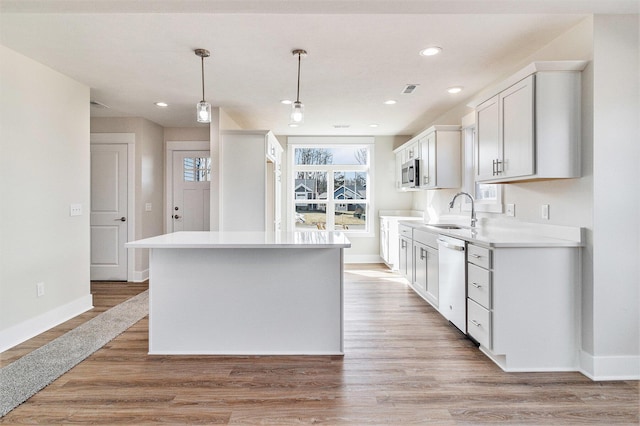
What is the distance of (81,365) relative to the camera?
2549 mm

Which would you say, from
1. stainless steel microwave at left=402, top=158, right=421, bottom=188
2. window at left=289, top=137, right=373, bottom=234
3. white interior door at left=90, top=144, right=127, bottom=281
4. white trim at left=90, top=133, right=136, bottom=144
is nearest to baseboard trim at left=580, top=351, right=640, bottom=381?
stainless steel microwave at left=402, top=158, right=421, bottom=188

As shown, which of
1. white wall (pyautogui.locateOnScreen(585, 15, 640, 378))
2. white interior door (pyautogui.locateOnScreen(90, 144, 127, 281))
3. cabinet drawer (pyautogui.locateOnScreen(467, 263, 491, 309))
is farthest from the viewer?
white interior door (pyautogui.locateOnScreen(90, 144, 127, 281))

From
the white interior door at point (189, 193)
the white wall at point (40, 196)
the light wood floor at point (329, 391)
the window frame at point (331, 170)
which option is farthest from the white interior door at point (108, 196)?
the window frame at point (331, 170)

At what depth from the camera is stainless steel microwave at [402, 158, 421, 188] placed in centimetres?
514

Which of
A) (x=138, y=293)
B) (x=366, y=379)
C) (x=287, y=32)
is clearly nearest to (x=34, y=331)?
(x=138, y=293)

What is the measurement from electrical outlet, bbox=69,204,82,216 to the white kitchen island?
62.9 inches

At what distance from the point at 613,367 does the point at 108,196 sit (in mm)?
5941

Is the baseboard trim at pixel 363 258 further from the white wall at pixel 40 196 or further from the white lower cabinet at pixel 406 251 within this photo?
the white wall at pixel 40 196

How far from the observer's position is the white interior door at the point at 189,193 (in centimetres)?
593

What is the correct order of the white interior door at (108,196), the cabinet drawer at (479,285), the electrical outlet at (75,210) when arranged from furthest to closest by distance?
the white interior door at (108,196) < the electrical outlet at (75,210) < the cabinet drawer at (479,285)

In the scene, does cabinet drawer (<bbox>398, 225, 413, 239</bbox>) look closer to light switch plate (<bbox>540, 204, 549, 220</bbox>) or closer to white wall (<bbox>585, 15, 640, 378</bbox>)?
light switch plate (<bbox>540, 204, 549, 220</bbox>)

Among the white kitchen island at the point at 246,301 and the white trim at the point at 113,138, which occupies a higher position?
the white trim at the point at 113,138

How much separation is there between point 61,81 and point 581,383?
4.98 m

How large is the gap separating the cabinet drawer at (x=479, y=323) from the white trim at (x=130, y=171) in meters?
4.58
